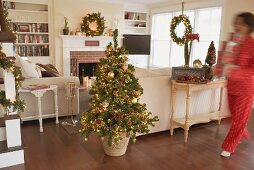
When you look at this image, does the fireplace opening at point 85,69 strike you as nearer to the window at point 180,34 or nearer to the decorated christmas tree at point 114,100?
the window at point 180,34

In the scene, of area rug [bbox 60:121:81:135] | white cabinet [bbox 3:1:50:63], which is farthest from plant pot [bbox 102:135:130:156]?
white cabinet [bbox 3:1:50:63]

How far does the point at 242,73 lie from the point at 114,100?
1344 mm

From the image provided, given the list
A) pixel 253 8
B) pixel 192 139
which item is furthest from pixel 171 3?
pixel 192 139

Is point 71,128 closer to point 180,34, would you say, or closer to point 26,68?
point 26,68

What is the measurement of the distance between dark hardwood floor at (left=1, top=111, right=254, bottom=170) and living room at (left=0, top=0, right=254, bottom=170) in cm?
1

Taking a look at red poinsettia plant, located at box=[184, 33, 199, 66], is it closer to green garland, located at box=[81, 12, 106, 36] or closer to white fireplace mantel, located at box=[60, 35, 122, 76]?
green garland, located at box=[81, 12, 106, 36]

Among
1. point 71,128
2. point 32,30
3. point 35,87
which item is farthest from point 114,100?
point 32,30

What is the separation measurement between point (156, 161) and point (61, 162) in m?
1.04

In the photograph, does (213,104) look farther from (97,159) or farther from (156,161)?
(97,159)

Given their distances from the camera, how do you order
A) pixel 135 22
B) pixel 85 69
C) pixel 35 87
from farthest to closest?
1. pixel 135 22
2. pixel 85 69
3. pixel 35 87

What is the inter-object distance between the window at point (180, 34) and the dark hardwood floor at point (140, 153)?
3.57 metres

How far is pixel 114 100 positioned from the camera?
2.50m

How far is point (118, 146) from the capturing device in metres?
2.67

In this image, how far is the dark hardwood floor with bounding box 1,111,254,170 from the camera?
2506 millimetres
